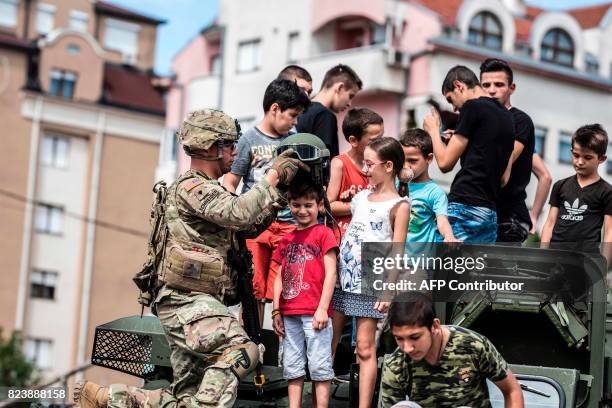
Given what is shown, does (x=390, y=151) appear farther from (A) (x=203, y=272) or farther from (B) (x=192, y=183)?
(A) (x=203, y=272)

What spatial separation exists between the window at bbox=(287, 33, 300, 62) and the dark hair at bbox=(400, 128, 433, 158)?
1359 inches

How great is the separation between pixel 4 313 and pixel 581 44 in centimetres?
2212

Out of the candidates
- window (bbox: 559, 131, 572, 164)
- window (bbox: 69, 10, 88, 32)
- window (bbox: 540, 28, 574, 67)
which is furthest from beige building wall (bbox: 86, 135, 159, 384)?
window (bbox: 559, 131, 572, 164)

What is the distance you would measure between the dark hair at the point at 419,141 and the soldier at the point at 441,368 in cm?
231

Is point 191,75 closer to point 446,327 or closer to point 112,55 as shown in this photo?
point 112,55

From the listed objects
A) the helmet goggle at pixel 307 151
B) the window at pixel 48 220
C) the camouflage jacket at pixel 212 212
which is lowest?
the camouflage jacket at pixel 212 212

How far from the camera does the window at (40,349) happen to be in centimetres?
5334

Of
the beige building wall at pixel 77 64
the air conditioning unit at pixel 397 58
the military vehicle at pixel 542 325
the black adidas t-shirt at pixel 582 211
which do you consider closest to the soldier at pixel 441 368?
the military vehicle at pixel 542 325

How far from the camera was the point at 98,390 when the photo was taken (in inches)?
337

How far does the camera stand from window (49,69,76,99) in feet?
179

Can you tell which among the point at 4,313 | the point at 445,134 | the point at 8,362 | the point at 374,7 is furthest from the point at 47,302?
the point at 445,134

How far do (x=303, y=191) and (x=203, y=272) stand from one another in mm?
925

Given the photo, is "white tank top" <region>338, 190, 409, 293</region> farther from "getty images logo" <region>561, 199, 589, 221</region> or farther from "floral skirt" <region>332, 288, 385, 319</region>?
"getty images logo" <region>561, 199, 589, 221</region>

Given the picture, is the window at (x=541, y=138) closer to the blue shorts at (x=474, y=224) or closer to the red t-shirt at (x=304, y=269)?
the blue shorts at (x=474, y=224)
